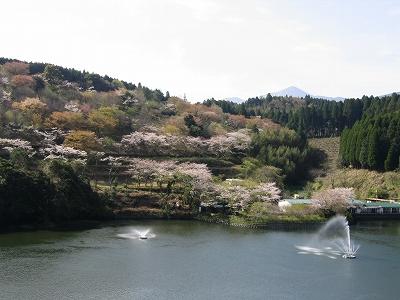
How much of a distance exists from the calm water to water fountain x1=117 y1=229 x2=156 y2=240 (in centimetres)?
63

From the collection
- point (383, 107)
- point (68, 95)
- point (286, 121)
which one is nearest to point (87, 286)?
point (68, 95)

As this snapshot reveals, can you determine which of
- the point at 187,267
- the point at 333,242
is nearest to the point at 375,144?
the point at 333,242

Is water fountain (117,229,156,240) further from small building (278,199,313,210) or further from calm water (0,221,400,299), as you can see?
small building (278,199,313,210)

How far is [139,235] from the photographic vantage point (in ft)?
141

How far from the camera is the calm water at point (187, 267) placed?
2885cm

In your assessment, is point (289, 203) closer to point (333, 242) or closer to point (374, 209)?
point (374, 209)

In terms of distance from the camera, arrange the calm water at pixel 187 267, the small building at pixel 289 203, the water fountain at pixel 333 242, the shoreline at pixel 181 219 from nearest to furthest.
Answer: the calm water at pixel 187 267
the water fountain at pixel 333 242
the shoreline at pixel 181 219
the small building at pixel 289 203

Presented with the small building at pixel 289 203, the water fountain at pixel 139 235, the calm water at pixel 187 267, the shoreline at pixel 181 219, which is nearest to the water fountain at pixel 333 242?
the calm water at pixel 187 267

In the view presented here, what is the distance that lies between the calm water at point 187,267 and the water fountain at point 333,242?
1041mm

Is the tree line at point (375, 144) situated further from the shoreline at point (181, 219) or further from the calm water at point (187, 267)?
the calm water at point (187, 267)

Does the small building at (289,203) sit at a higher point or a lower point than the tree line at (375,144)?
lower

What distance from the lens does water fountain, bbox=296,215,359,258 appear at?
39.3 m

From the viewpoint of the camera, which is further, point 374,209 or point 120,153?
point 120,153

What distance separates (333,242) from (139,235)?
1624 cm
